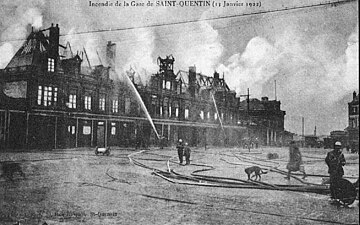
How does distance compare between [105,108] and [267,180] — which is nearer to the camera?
[267,180]

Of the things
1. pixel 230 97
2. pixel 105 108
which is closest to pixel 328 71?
pixel 230 97

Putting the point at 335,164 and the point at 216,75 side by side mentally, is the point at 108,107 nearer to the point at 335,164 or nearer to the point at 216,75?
the point at 216,75

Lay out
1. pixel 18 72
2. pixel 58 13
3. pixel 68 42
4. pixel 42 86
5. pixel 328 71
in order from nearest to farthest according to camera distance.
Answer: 1. pixel 328 71
2. pixel 58 13
3. pixel 68 42
4. pixel 18 72
5. pixel 42 86

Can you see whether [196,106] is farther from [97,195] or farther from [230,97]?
[97,195]

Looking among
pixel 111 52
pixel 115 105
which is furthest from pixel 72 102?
pixel 111 52

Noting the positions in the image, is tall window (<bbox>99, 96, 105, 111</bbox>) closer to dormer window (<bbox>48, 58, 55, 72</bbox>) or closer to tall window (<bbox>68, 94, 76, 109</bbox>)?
tall window (<bbox>68, 94, 76, 109</bbox>)

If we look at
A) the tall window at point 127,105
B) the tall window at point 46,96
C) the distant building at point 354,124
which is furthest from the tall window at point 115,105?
the distant building at point 354,124

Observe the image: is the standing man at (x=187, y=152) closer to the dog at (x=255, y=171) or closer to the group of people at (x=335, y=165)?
the dog at (x=255, y=171)

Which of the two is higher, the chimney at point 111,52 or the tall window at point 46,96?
the chimney at point 111,52

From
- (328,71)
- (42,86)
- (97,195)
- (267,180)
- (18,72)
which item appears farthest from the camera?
(42,86)
